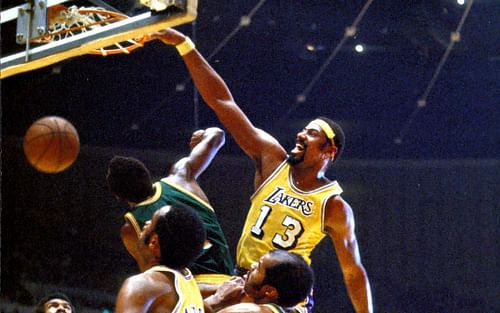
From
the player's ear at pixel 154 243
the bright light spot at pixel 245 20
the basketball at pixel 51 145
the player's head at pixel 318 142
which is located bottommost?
the bright light spot at pixel 245 20

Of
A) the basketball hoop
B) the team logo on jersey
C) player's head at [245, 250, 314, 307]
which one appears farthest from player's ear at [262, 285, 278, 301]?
the basketball hoop

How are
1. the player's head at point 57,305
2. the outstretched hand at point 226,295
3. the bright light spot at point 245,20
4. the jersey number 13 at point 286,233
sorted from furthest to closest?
the bright light spot at point 245,20 → the player's head at point 57,305 → the jersey number 13 at point 286,233 → the outstretched hand at point 226,295

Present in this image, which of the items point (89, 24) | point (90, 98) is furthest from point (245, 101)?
point (89, 24)

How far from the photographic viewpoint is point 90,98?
31.2ft

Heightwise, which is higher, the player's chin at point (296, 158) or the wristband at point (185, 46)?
the wristband at point (185, 46)

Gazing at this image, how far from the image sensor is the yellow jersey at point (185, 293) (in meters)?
2.72

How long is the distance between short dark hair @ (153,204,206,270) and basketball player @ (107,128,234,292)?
807mm

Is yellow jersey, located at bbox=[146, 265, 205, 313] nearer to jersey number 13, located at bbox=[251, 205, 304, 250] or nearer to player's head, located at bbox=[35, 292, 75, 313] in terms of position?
jersey number 13, located at bbox=[251, 205, 304, 250]

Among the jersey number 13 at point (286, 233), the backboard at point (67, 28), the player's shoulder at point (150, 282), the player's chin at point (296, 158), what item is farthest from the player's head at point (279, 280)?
the player's chin at point (296, 158)

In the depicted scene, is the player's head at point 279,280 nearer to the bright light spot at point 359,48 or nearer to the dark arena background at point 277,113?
the dark arena background at point 277,113

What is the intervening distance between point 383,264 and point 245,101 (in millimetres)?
2289

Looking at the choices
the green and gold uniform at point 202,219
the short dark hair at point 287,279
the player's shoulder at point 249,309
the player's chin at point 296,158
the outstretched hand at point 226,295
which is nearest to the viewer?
the player's shoulder at point 249,309

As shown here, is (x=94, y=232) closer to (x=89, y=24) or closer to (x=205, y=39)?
(x=205, y=39)

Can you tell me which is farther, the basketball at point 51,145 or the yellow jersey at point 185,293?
the basketball at point 51,145
